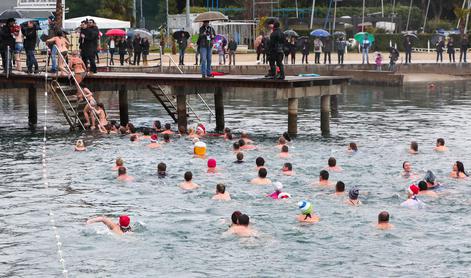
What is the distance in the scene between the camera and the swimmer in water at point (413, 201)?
27.3 meters

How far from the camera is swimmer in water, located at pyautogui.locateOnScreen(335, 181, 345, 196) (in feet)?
92.5

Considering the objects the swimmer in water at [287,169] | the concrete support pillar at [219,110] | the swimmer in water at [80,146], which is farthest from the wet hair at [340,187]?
the concrete support pillar at [219,110]

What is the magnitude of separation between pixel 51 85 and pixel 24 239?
18184mm

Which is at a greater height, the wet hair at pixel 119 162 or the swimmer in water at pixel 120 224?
the wet hair at pixel 119 162

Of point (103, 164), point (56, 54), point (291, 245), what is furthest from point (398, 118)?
point (291, 245)

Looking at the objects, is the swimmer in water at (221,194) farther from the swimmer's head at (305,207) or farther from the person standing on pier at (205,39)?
the person standing on pier at (205,39)

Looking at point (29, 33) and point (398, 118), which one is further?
point (398, 118)

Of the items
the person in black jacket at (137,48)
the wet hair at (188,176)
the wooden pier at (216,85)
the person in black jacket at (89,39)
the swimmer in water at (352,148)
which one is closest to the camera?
the wet hair at (188,176)

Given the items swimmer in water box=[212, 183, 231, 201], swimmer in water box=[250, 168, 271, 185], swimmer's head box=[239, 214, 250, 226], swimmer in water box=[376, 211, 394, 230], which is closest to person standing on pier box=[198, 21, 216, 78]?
swimmer in water box=[250, 168, 271, 185]

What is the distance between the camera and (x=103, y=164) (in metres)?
34.5

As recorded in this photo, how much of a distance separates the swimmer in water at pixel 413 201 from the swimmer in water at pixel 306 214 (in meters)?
2.93

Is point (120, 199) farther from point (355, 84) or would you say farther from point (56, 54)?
point (355, 84)

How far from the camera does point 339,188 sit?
Answer: 1111 inches

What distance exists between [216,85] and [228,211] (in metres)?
14.3
